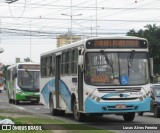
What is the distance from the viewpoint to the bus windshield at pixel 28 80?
4006 cm

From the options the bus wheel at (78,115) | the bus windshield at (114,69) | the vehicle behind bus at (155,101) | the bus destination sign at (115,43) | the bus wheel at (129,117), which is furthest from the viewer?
the vehicle behind bus at (155,101)

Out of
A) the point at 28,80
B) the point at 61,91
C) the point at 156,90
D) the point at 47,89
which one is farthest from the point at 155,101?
the point at 28,80

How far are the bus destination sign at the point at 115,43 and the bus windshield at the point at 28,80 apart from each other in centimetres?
2019

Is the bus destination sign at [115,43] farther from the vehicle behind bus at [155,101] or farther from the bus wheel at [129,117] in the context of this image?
the vehicle behind bus at [155,101]

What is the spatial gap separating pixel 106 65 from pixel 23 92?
21248mm

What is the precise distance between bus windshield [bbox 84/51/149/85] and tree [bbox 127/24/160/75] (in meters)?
48.3

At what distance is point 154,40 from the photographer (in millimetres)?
69062

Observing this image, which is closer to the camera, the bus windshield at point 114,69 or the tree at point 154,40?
the bus windshield at point 114,69

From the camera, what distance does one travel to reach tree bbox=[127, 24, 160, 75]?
6838 centimetres

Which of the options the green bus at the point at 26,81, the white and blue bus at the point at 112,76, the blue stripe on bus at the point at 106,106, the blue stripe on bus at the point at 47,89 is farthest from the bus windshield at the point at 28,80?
the blue stripe on bus at the point at 106,106

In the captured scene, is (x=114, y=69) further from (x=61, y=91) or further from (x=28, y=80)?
(x=28, y=80)

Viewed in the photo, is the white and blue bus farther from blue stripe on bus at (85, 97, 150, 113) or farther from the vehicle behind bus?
the vehicle behind bus

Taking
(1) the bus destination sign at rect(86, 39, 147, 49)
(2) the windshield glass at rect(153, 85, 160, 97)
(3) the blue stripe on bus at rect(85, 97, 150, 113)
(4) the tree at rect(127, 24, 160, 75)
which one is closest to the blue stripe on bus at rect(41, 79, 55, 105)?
(2) the windshield glass at rect(153, 85, 160, 97)

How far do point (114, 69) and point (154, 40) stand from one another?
5013cm
